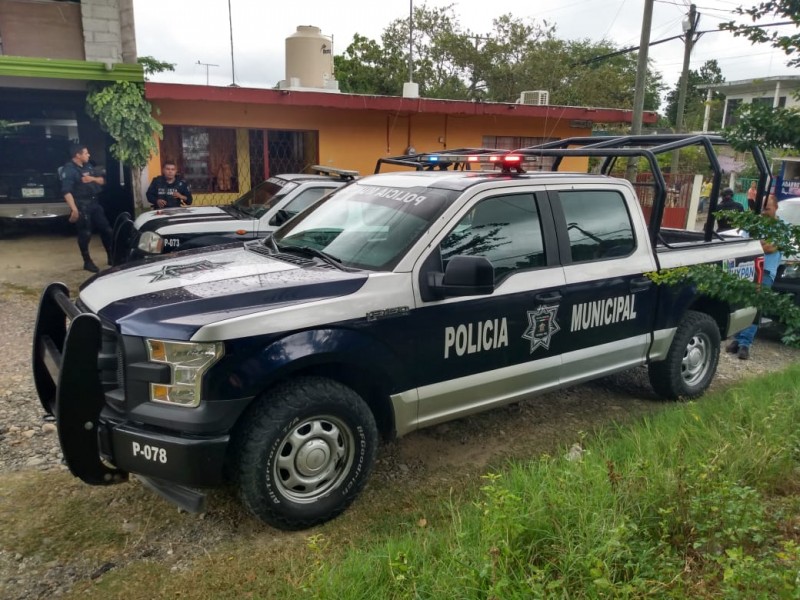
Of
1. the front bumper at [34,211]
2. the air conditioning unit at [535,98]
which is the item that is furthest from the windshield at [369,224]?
the air conditioning unit at [535,98]

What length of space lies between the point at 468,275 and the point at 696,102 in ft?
196

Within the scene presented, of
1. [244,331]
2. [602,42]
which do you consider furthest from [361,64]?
[244,331]

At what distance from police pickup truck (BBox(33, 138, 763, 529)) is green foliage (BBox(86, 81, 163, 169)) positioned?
7543mm

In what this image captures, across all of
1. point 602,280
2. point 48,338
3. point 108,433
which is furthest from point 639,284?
point 48,338

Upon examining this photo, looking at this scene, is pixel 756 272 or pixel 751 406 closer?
pixel 751 406

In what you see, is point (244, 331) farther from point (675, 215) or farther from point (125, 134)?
point (675, 215)

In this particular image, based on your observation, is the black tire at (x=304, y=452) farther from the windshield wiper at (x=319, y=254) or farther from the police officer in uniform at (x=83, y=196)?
the police officer in uniform at (x=83, y=196)

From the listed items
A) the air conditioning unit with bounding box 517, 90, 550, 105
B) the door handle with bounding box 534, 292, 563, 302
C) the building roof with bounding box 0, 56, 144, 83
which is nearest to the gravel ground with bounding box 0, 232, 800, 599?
the door handle with bounding box 534, 292, 563, 302

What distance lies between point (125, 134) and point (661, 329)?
30.5ft

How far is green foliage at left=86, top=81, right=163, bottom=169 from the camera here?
10.9 metres

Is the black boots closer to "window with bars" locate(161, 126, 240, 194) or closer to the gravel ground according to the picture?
the gravel ground

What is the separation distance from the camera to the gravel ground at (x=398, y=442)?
10.4ft

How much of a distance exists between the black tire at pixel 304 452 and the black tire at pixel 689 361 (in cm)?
295

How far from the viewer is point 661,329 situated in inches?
206
